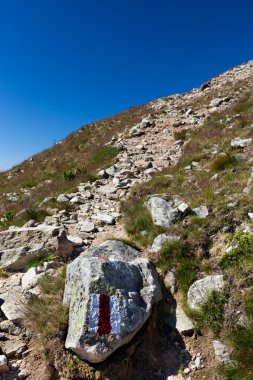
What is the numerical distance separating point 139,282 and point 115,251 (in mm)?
1098

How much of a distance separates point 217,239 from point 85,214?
5002 millimetres

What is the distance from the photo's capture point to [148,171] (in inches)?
Result: 526

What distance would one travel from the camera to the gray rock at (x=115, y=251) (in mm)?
6511

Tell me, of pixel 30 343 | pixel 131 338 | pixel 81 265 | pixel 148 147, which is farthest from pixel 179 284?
pixel 148 147

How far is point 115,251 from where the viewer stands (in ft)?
22.2

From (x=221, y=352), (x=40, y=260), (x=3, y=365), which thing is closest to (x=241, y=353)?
(x=221, y=352)

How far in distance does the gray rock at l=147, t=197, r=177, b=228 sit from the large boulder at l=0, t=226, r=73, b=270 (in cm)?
229

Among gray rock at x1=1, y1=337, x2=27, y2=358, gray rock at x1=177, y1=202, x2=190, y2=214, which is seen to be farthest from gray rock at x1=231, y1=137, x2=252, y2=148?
gray rock at x1=1, y1=337, x2=27, y2=358

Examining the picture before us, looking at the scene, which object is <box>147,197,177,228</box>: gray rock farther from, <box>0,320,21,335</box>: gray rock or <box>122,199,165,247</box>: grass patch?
<box>0,320,21,335</box>: gray rock

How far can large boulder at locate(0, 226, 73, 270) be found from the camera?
7.50m

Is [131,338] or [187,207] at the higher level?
[187,207]

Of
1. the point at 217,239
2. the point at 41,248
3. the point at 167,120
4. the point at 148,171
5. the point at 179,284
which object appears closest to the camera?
the point at 179,284

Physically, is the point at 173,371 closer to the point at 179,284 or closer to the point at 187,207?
the point at 179,284

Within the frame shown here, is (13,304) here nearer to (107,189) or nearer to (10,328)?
(10,328)
